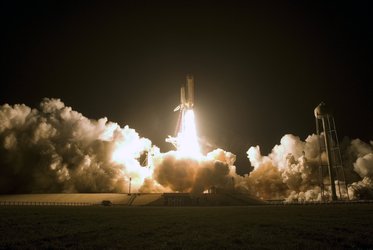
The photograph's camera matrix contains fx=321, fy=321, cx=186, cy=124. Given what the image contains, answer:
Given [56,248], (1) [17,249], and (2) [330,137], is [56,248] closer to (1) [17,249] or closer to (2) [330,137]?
(1) [17,249]

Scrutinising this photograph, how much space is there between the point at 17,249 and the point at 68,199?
65.1 m

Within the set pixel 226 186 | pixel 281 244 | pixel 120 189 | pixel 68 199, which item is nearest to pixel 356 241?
pixel 281 244

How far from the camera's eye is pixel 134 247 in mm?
15102

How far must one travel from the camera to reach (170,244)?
15.9m

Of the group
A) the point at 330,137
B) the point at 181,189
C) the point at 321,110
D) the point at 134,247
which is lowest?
the point at 134,247

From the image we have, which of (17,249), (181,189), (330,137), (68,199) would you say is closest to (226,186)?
(181,189)

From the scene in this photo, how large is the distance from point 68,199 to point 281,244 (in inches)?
2706

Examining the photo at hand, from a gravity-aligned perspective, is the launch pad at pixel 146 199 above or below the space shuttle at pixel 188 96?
below

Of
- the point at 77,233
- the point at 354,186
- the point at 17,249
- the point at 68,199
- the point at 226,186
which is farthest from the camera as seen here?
the point at 226,186

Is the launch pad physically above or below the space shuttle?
below

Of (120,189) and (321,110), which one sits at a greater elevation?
(321,110)

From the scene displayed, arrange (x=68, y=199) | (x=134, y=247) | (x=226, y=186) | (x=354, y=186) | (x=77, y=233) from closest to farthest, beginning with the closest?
1. (x=134, y=247)
2. (x=77, y=233)
3. (x=68, y=199)
4. (x=354, y=186)
5. (x=226, y=186)

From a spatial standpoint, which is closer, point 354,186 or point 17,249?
point 17,249

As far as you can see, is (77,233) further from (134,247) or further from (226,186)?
(226,186)
